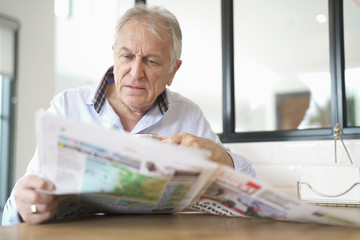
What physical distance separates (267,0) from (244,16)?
0.21 meters

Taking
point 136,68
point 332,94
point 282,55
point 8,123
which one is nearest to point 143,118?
point 136,68

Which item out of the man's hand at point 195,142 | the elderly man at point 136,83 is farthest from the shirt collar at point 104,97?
the man's hand at point 195,142

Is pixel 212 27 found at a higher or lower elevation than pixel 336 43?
higher

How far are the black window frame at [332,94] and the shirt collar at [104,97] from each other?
1.29 meters

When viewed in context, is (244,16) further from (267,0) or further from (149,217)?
(149,217)

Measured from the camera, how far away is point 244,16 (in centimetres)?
318

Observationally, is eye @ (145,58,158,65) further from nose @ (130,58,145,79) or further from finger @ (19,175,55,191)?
finger @ (19,175,55,191)

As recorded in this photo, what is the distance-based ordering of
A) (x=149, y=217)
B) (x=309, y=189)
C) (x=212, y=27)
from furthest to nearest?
(x=212, y=27) → (x=309, y=189) → (x=149, y=217)

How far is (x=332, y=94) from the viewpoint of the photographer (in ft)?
8.15

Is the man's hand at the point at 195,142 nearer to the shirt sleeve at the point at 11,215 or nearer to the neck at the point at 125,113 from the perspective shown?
the shirt sleeve at the point at 11,215

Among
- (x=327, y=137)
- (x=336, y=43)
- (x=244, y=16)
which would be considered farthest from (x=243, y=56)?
(x=327, y=137)

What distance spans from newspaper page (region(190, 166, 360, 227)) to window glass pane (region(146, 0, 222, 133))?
231cm

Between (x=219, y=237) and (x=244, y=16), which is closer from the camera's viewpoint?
(x=219, y=237)

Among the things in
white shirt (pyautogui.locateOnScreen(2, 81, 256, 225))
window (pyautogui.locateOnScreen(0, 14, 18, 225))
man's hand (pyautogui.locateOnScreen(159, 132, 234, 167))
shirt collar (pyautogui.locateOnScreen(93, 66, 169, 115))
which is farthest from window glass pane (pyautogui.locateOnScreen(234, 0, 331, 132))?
window (pyautogui.locateOnScreen(0, 14, 18, 225))
